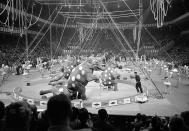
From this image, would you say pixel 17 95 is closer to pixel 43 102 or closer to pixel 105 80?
pixel 43 102

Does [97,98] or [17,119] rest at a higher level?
[17,119]

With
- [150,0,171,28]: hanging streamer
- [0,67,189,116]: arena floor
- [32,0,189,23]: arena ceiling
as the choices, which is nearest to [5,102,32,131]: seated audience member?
[0,67,189,116]: arena floor

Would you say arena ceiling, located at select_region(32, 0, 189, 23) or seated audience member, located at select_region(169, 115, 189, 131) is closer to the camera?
seated audience member, located at select_region(169, 115, 189, 131)

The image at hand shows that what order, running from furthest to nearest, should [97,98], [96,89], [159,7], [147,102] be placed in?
[159,7]
[96,89]
[97,98]
[147,102]

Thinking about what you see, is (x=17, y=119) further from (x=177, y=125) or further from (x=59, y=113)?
(x=177, y=125)

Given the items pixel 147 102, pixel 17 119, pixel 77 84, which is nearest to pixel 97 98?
pixel 77 84

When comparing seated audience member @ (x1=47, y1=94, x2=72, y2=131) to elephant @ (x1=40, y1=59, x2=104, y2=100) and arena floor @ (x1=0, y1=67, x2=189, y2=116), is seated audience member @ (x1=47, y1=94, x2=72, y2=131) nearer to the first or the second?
arena floor @ (x1=0, y1=67, x2=189, y2=116)

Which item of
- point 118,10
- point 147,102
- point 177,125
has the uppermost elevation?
point 118,10

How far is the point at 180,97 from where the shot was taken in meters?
12.3

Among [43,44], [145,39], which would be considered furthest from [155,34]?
[43,44]

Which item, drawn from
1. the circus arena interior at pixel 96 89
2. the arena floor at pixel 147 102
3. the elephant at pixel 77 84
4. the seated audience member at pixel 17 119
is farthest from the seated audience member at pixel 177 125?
the elephant at pixel 77 84

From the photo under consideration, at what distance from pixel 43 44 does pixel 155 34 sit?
1751 centimetres

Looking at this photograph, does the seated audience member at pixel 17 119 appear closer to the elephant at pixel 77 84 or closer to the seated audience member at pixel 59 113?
the seated audience member at pixel 59 113

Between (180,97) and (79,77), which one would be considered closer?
(79,77)
